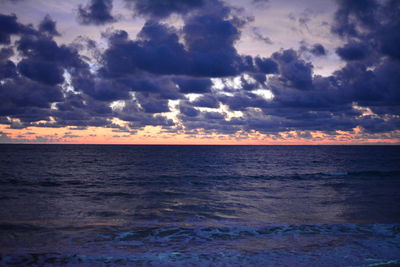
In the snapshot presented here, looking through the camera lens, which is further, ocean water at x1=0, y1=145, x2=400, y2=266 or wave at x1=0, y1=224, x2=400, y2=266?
ocean water at x1=0, y1=145, x2=400, y2=266

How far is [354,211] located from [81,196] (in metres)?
19.0

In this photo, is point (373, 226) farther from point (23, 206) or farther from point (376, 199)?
point (23, 206)

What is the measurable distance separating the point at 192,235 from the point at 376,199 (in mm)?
15300

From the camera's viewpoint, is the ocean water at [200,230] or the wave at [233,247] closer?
the wave at [233,247]

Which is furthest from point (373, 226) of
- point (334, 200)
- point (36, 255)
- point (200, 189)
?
point (200, 189)

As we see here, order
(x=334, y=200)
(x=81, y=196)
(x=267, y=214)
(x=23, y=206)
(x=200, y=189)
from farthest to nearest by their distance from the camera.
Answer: (x=200, y=189) < (x=81, y=196) < (x=334, y=200) < (x=23, y=206) < (x=267, y=214)

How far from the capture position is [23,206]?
17.5 meters

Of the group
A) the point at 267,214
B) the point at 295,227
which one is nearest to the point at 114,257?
the point at 295,227

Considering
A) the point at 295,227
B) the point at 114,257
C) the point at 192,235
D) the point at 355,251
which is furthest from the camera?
the point at 295,227

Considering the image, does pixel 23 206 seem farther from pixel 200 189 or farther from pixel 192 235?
pixel 200 189

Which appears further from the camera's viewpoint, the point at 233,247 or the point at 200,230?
the point at 200,230

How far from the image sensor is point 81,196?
72.2 feet

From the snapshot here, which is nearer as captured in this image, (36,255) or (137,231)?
(36,255)

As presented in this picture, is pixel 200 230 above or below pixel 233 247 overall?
below
